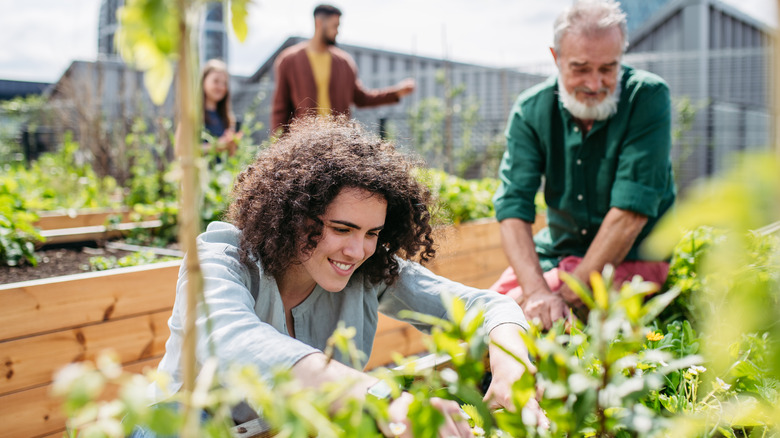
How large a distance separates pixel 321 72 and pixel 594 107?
2.02 m

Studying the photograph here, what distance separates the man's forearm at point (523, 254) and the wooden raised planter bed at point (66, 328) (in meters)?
0.22

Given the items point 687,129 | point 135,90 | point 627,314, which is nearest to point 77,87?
point 135,90

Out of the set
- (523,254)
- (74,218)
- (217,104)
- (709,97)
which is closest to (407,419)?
(523,254)

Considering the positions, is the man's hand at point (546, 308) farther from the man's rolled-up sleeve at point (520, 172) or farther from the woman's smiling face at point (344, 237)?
the woman's smiling face at point (344, 237)

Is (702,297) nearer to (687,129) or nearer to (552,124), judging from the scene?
(552,124)

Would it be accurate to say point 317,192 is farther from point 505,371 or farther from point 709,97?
point 709,97

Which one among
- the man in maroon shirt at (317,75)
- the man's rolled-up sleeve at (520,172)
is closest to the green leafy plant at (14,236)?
the man in maroon shirt at (317,75)

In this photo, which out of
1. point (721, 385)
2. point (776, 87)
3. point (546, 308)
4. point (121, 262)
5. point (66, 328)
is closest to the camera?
point (776, 87)

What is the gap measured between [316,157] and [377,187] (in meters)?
0.17

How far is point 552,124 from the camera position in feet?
7.57

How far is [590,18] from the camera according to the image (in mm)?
2018

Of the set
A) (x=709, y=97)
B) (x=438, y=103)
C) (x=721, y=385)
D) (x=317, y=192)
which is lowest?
(x=721, y=385)

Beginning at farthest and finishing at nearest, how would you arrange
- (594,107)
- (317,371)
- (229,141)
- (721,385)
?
(229,141) → (594,107) → (721,385) → (317,371)

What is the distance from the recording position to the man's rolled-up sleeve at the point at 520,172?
7.30ft
